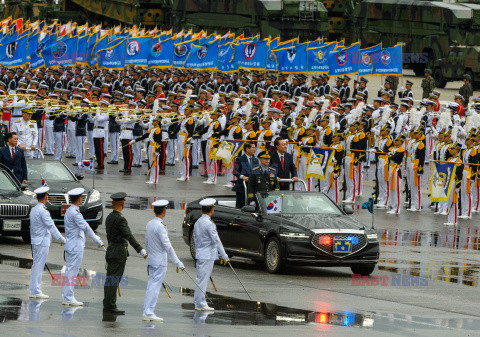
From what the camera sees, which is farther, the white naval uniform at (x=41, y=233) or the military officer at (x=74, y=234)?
the white naval uniform at (x=41, y=233)

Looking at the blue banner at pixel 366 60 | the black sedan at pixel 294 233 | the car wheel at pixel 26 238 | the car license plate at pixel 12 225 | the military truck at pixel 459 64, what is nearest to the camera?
the black sedan at pixel 294 233

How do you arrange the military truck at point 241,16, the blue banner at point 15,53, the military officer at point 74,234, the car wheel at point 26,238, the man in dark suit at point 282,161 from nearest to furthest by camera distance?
the military officer at point 74,234
the car wheel at point 26,238
the man in dark suit at point 282,161
the blue banner at point 15,53
the military truck at point 241,16

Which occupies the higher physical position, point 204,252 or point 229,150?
point 204,252

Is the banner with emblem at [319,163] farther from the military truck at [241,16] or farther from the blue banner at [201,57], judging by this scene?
the military truck at [241,16]

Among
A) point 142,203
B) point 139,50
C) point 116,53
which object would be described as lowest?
point 142,203

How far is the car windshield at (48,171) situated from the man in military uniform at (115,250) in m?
9.50

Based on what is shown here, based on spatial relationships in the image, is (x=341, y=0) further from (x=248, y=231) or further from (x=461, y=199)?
(x=248, y=231)

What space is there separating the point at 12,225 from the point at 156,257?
6.93 m

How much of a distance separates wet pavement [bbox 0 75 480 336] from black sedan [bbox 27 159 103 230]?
1.50 feet

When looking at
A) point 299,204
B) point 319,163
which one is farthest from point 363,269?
point 319,163

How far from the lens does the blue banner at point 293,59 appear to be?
40.0 meters

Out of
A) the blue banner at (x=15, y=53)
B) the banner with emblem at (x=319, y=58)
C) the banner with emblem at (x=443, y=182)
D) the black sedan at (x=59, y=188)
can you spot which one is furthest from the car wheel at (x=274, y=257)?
the banner with emblem at (x=319, y=58)

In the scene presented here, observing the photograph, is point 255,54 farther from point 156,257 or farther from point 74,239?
point 156,257

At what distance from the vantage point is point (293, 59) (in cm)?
4028
